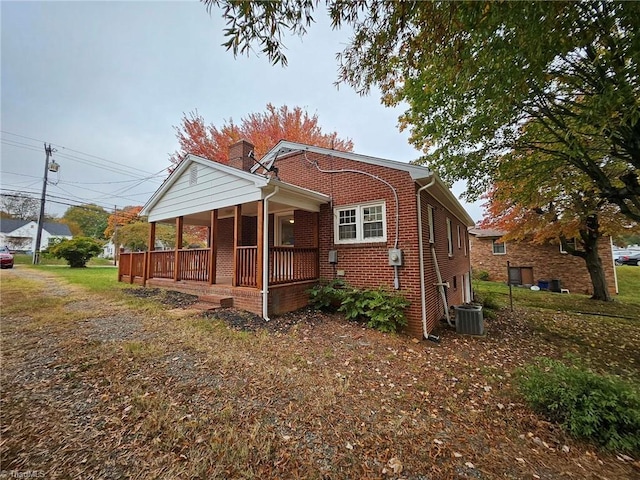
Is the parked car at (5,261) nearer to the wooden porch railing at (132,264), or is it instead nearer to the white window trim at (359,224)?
the wooden porch railing at (132,264)

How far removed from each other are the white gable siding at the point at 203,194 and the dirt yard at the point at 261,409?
3600mm

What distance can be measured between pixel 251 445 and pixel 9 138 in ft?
105

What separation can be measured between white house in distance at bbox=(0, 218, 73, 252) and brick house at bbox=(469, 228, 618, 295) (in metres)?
57.5

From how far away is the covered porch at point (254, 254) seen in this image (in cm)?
668

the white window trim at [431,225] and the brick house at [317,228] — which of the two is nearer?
the brick house at [317,228]

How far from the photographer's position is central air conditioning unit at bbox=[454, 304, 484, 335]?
6746 mm

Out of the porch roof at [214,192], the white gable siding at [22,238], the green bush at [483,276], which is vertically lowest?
the green bush at [483,276]

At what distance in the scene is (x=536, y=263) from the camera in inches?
713

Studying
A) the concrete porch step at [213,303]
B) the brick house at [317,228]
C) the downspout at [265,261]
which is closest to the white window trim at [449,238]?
the brick house at [317,228]

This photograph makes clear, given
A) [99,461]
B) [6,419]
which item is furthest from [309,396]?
[6,419]

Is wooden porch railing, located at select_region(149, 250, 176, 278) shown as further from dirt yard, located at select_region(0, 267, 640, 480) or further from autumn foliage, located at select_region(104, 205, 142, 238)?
autumn foliage, located at select_region(104, 205, 142, 238)

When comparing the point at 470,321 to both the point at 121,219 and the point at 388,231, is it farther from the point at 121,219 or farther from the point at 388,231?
the point at 121,219

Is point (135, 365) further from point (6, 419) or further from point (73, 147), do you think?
point (73, 147)

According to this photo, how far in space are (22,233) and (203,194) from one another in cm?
5896
